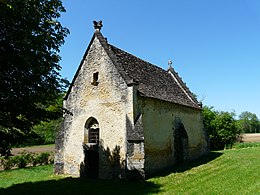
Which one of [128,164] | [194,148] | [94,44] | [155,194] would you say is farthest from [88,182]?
[194,148]

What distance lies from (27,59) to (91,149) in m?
8.78

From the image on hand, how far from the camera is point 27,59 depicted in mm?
10469

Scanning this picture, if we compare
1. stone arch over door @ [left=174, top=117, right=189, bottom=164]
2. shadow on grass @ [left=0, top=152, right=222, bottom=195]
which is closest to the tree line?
stone arch over door @ [left=174, top=117, right=189, bottom=164]

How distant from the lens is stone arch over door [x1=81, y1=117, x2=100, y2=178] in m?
17.6

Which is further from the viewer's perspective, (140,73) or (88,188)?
(140,73)

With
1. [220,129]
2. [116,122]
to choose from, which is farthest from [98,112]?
[220,129]

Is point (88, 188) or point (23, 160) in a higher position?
point (23, 160)

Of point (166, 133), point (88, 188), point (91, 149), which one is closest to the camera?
point (88, 188)

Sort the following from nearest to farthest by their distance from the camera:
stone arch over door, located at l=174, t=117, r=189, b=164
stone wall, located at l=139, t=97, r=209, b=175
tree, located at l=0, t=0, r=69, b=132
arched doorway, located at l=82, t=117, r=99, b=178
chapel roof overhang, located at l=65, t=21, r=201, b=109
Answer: tree, located at l=0, t=0, r=69, b=132 → stone wall, located at l=139, t=97, r=209, b=175 → chapel roof overhang, located at l=65, t=21, r=201, b=109 → arched doorway, located at l=82, t=117, r=99, b=178 → stone arch over door, located at l=174, t=117, r=189, b=164

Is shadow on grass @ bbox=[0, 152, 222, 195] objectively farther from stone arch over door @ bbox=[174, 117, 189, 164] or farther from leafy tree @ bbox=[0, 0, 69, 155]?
stone arch over door @ bbox=[174, 117, 189, 164]

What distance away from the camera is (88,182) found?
15.5m

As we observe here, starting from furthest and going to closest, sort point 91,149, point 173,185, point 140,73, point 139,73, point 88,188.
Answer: point 140,73
point 139,73
point 91,149
point 88,188
point 173,185

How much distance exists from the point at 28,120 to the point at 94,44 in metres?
8.84

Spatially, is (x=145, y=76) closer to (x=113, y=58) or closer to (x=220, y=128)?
(x=113, y=58)
